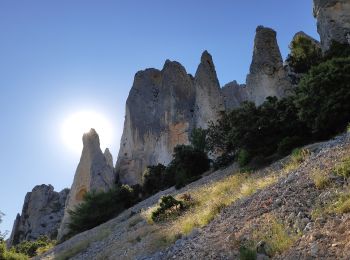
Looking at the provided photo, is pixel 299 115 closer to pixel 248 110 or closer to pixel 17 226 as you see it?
pixel 248 110

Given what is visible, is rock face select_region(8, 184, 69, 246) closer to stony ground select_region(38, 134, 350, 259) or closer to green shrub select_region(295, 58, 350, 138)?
green shrub select_region(295, 58, 350, 138)

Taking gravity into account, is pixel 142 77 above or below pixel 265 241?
above

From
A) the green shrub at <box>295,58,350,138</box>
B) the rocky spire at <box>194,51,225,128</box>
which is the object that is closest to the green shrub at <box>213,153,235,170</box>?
the green shrub at <box>295,58,350,138</box>

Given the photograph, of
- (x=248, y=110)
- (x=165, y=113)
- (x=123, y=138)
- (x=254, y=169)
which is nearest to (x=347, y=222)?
(x=254, y=169)

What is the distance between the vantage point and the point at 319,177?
37.3 feet

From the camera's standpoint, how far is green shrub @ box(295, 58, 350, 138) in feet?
74.3

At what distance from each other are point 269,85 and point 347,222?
36791 millimetres

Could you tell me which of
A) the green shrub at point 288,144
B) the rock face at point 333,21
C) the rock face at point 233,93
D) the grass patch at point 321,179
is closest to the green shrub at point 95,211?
the green shrub at point 288,144

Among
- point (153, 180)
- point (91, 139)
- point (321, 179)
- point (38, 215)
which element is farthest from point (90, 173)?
point (321, 179)

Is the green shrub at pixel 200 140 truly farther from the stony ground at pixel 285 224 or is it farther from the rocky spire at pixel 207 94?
the stony ground at pixel 285 224

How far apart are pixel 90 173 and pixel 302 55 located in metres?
31.2

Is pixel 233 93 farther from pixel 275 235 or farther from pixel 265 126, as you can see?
pixel 275 235

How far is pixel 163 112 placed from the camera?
68688 millimetres

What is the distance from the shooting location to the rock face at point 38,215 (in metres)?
72.9
